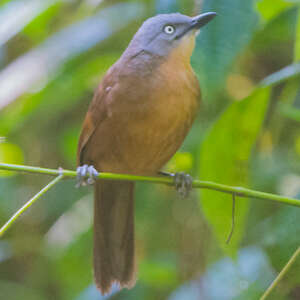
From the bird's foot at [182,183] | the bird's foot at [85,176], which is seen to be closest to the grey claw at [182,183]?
the bird's foot at [182,183]

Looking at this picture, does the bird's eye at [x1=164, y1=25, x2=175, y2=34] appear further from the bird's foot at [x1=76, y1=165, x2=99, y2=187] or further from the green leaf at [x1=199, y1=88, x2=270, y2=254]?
the bird's foot at [x1=76, y1=165, x2=99, y2=187]

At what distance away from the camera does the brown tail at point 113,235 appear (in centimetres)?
Answer: 179

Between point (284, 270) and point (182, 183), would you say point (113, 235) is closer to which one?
point (182, 183)

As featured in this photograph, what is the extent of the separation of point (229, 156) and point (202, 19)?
0.48 m

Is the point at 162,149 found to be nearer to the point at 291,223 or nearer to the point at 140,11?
A: the point at 291,223

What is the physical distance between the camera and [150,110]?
5.03 feet

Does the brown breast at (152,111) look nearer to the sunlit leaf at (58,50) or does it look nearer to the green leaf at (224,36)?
the green leaf at (224,36)

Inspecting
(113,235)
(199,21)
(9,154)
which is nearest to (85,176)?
(113,235)

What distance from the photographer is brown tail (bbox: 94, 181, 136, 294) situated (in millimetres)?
1788

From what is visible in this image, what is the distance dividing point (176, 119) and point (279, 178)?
48.6 inches

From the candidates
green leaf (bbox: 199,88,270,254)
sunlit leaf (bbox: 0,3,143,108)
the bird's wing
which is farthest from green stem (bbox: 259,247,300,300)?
sunlit leaf (bbox: 0,3,143,108)

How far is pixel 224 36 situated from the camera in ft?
4.47

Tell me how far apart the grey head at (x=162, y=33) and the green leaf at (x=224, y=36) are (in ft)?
0.48

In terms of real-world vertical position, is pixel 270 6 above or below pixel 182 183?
above
